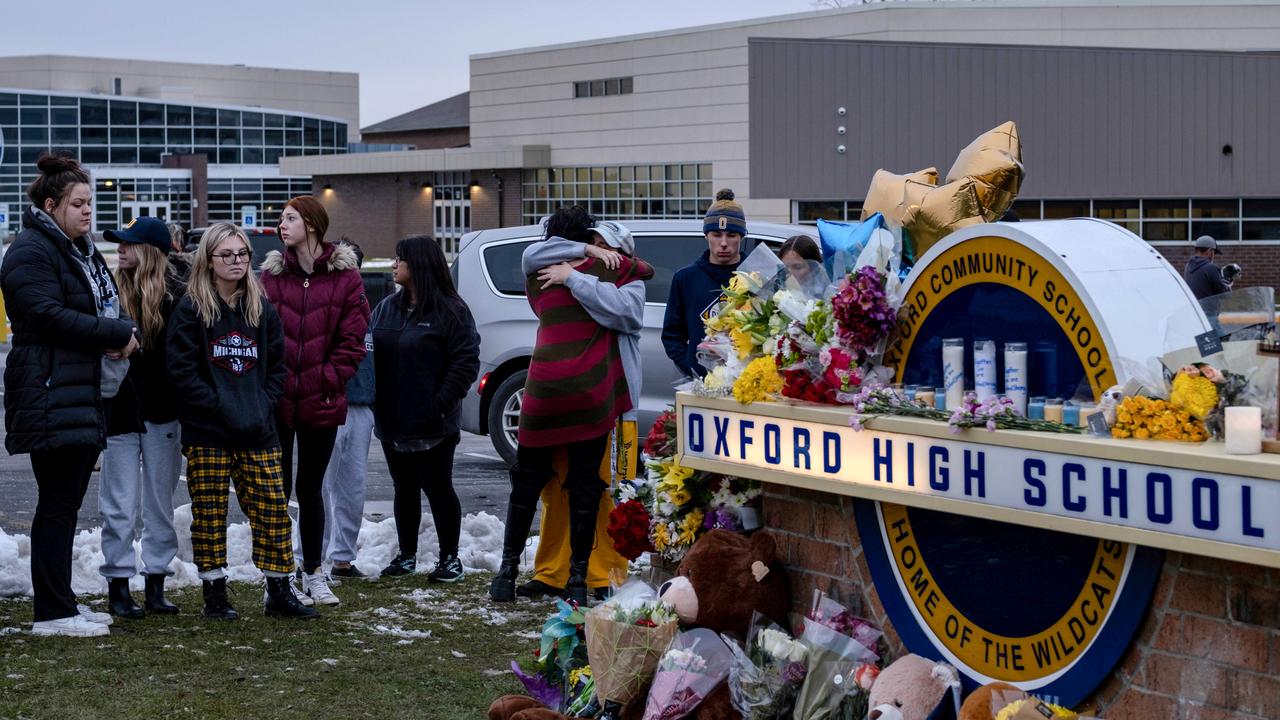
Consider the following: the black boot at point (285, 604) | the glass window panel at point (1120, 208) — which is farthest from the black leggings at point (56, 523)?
the glass window panel at point (1120, 208)

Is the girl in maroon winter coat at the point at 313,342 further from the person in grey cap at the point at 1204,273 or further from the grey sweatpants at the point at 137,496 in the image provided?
the person in grey cap at the point at 1204,273

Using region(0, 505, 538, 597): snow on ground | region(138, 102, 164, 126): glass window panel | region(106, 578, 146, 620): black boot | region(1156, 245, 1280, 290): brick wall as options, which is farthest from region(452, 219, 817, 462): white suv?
region(138, 102, 164, 126): glass window panel

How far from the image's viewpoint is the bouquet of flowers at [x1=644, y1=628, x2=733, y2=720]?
4359 millimetres

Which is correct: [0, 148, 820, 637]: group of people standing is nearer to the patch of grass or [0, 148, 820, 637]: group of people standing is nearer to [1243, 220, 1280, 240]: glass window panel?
the patch of grass

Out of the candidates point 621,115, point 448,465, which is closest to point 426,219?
point 621,115

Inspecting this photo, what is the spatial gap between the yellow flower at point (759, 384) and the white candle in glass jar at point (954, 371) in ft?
2.19

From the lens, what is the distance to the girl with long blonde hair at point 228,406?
21.0ft

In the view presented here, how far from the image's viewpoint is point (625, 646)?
4520mm

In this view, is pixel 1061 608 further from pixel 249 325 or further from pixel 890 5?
pixel 890 5

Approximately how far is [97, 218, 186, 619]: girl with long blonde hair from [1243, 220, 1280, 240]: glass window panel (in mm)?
30399

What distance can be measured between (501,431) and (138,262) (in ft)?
16.4

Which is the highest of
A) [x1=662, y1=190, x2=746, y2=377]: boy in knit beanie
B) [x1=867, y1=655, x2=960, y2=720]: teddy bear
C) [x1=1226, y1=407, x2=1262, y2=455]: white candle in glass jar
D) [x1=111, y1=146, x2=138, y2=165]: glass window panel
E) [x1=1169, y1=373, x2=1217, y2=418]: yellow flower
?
[x1=111, y1=146, x2=138, y2=165]: glass window panel

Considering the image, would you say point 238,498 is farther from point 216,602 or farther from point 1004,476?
point 1004,476

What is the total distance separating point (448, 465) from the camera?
Answer: 7.65m
